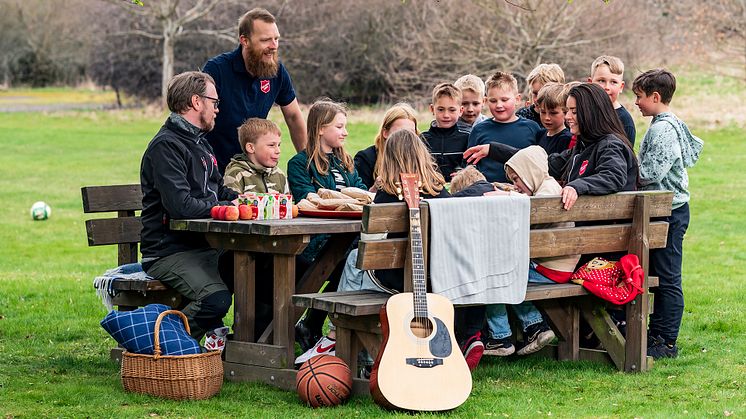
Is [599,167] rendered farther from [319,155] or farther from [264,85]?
[264,85]

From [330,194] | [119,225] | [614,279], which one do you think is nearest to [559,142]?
[614,279]

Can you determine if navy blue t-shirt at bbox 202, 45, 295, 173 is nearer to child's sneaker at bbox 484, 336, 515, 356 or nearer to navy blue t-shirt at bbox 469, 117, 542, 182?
navy blue t-shirt at bbox 469, 117, 542, 182

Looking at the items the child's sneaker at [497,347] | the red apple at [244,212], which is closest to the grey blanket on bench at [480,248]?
the child's sneaker at [497,347]

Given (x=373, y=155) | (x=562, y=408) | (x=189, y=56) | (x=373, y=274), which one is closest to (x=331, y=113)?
(x=373, y=155)

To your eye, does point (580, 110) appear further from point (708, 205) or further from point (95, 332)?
point (708, 205)

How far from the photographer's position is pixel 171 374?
6.00m

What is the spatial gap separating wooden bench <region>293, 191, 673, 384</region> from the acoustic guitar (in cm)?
14

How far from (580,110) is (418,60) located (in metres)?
25.3

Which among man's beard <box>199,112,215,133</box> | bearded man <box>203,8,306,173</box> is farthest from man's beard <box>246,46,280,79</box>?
man's beard <box>199,112,215,133</box>

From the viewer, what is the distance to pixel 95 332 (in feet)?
27.4

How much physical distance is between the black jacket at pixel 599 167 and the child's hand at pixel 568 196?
0.07 m

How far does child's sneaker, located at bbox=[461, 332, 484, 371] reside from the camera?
6.52 metres

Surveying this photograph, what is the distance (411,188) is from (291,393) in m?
1.40

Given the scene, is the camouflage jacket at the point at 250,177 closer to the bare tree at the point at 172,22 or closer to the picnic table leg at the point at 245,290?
the picnic table leg at the point at 245,290
